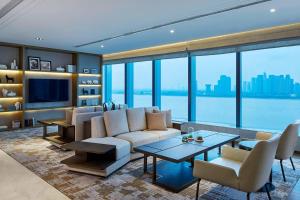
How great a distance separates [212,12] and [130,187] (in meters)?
3.01

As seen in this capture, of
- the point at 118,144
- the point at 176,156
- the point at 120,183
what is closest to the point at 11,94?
the point at 118,144

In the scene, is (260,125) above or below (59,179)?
above

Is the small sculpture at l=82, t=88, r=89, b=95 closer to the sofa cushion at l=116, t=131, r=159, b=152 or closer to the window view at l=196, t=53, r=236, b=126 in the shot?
the window view at l=196, t=53, r=236, b=126

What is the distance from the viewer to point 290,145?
331 cm

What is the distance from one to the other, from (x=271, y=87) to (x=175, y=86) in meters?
2.92

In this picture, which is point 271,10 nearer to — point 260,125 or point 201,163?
point 201,163

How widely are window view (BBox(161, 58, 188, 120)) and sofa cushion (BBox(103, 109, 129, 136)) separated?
7.91 feet

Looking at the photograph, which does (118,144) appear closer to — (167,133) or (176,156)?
(176,156)

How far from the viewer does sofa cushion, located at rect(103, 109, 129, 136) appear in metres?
4.38

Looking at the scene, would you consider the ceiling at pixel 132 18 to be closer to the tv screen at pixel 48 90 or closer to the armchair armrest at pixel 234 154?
the tv screen at pixel 48 90

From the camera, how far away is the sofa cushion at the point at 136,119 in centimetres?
482

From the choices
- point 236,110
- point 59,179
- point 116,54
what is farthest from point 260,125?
point 116,54

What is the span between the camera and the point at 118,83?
9297mm

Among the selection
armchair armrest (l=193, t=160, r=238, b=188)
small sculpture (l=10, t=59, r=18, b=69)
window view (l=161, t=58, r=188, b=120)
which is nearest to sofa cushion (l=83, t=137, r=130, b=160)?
armchair armrest (l=193, t=160, r=238, b=188)
